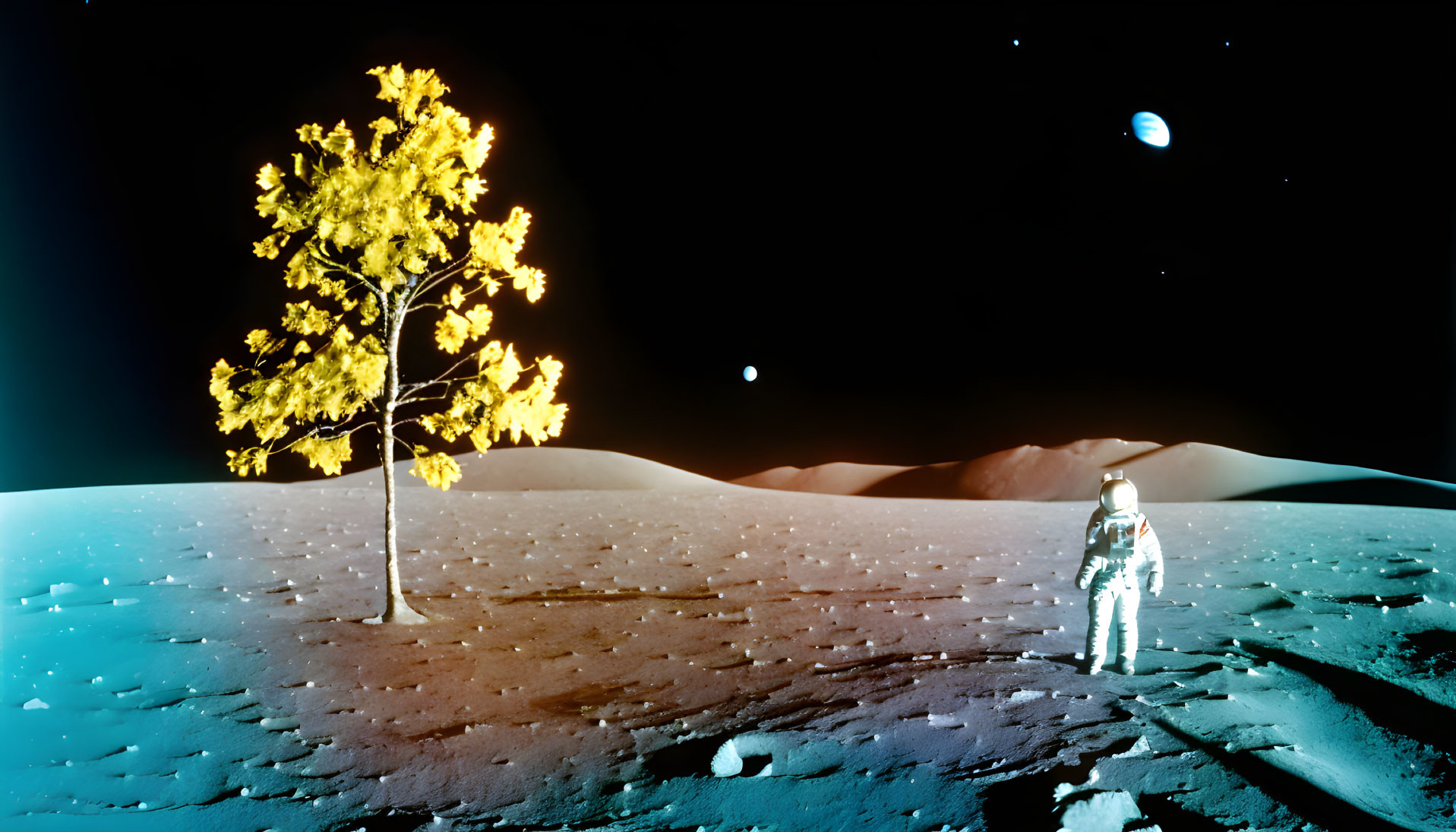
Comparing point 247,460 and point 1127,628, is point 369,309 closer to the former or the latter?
point 247,460

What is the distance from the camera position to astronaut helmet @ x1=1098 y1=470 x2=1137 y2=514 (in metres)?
6.46

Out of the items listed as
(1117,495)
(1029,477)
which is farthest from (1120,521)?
(1029,477)

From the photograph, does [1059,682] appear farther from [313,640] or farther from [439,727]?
[313,640]

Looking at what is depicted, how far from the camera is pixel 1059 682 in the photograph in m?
6.38

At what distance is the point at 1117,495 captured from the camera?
6.45 meters

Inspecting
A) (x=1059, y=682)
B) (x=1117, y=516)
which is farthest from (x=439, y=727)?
(x=1117, y=516)

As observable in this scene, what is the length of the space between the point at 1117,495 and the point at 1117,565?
0.52 m

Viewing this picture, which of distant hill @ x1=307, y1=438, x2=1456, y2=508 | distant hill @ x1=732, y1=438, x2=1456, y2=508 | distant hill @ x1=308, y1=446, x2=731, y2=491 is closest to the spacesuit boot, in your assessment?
distant hill @ x1=732, y1=438, x2=1456, y2=508

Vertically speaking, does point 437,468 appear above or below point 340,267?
below

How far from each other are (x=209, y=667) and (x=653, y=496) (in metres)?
16.7

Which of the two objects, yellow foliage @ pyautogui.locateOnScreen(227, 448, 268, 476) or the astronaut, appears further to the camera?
yellow foliage @ pyautogui.locateOnScreen(227, 448, 268, 476)

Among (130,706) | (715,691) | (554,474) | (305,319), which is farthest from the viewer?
(554,474)

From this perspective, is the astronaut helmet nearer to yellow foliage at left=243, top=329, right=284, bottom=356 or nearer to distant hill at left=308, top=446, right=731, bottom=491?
yellow foliage at left=243, top=329, right=284, bottom=356

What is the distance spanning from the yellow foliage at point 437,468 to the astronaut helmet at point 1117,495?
5739 millimetres
